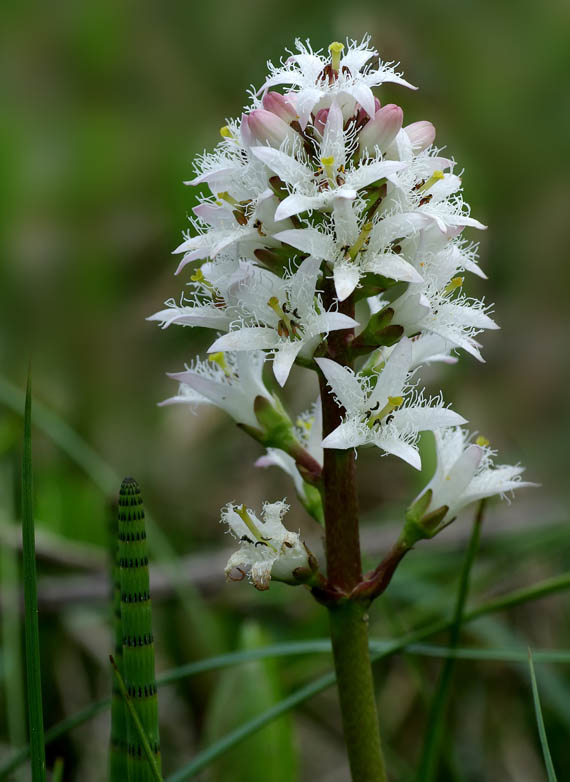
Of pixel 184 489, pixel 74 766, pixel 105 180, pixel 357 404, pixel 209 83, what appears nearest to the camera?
pixel 357 404

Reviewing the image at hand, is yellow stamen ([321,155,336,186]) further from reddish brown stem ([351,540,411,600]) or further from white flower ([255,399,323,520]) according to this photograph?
reddish brown stem ([351,540,411,600])

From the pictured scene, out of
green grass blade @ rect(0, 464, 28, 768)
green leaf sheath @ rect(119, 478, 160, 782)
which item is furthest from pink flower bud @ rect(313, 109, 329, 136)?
green grass blade @ rect(0, 464, 28, 768)

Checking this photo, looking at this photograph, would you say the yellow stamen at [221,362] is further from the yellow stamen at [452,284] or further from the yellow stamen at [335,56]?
the yellow stamen at [335,56]

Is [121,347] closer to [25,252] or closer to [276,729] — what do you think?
[25,252]

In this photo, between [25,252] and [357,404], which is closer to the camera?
[357,404]

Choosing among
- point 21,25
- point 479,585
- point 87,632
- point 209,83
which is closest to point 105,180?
point 209,83

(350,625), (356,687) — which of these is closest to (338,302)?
(350,625)
